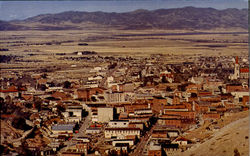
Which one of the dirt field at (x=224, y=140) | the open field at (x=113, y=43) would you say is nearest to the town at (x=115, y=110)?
the dirt field at (x=224, y=140)

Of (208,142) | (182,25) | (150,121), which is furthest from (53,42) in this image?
(208,142)

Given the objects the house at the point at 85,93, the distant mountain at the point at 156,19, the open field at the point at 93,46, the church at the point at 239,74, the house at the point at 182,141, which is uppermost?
the distant mountain at the point at 156,19

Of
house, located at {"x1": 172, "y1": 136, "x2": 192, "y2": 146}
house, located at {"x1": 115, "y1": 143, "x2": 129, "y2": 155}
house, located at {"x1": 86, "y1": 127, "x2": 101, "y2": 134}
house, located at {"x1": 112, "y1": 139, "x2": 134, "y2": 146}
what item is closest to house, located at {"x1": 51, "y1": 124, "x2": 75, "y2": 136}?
house, located at {"x1": 86, "y1": 127, "x2": 101, "y2": 134}

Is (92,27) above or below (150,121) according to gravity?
above

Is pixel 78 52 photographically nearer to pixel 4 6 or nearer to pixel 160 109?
pixel 4 6

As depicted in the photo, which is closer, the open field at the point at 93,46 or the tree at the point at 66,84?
the tree at the point at 66,84

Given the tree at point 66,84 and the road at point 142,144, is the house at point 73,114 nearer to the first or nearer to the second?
the road at point 142,144
